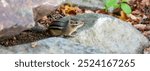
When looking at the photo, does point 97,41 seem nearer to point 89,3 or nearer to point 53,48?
point 53,48

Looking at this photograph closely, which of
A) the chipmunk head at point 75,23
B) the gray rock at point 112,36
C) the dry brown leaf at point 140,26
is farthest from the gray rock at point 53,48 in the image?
the dry brown leaf at point 140,26

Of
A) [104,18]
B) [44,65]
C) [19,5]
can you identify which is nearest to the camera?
[44,65]

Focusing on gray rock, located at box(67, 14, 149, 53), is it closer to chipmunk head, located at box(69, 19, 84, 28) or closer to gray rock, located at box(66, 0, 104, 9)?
chipmunk head, located at box(69, 19, 84, 28)

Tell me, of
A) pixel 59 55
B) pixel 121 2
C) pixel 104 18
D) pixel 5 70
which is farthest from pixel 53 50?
pixel 121 2

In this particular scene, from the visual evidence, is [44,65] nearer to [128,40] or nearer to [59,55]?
[59,55]

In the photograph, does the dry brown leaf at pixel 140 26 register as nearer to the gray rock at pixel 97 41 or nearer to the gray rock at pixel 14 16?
the gray rock at pixel 97 41

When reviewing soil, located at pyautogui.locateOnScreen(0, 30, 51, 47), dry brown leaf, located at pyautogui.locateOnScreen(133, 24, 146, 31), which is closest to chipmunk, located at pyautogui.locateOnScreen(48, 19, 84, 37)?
soil, located at pyautogui.locateOnScreen(0, 30, 51, 47)
